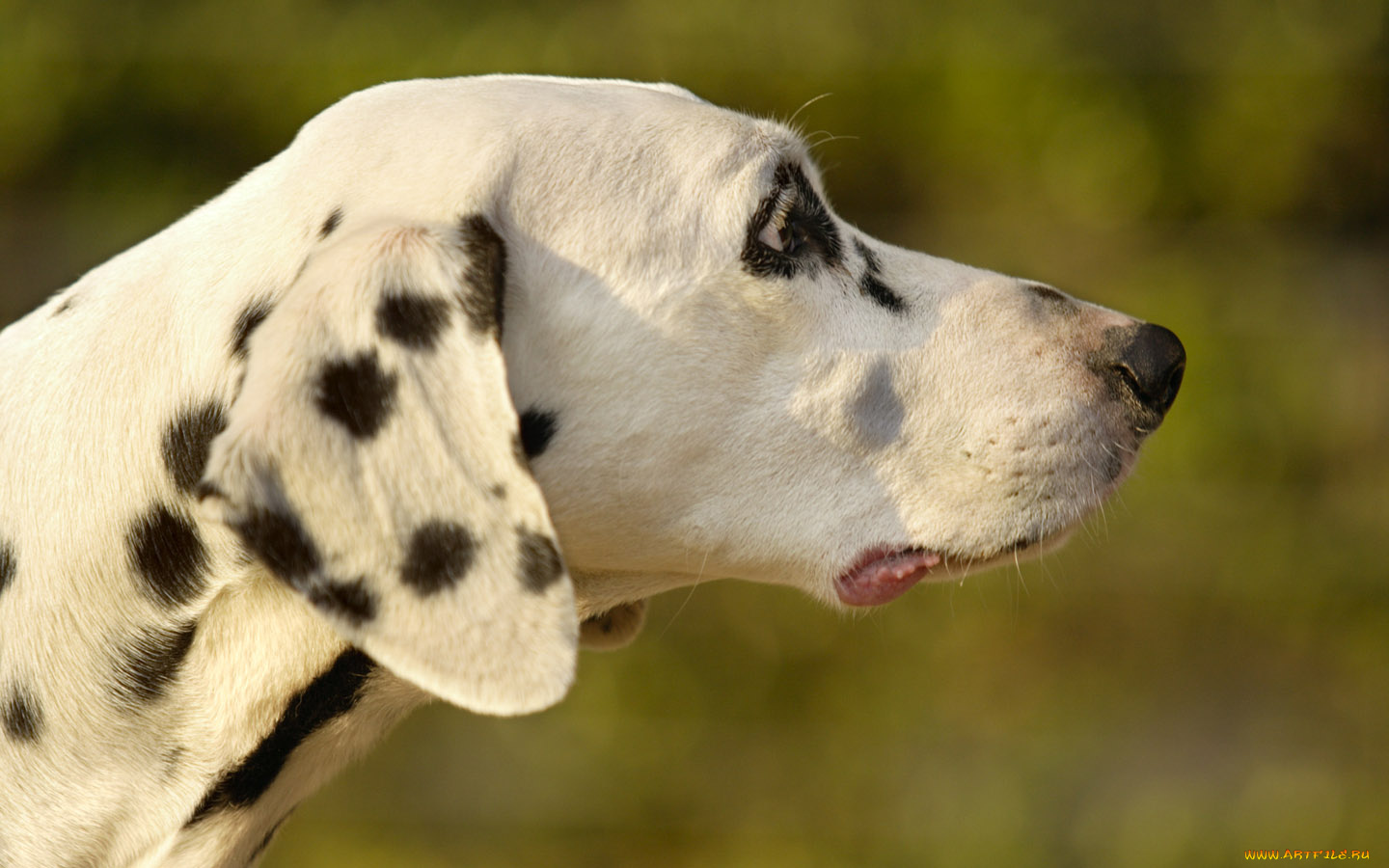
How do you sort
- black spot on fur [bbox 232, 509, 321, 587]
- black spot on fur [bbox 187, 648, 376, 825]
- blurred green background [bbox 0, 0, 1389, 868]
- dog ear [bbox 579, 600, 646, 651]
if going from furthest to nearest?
blurred green background [bbox 0, 0, 1389, 868], dog ear [bbox 579, 600, 646, 651], black spot on fur [bbox 187, 648, 376, 825], black spot on fur [bbox 232, 509, 321, 587]

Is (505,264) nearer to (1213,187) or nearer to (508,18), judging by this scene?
(508,18)

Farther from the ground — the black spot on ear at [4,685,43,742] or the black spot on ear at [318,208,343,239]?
the black spot on ear at [318,208,343,239]

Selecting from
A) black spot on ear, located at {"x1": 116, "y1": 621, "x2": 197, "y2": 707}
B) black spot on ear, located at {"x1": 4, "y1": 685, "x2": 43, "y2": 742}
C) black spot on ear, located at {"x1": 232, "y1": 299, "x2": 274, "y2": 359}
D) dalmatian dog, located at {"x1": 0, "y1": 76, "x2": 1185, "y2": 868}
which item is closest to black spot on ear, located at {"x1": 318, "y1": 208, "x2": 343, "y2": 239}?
dalmatian dog, located at {"x1": 0, "y1": 76, "x2": 1185, "y2": 868}

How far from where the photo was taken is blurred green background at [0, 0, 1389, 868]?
4.64m

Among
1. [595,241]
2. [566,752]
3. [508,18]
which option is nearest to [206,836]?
[595,241]

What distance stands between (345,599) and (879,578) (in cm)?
86

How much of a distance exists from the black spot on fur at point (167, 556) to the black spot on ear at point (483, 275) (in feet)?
1.75

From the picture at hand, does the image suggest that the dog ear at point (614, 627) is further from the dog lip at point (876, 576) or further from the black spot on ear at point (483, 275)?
the black spot on ear at point (483, 275)

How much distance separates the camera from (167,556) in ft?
5.65

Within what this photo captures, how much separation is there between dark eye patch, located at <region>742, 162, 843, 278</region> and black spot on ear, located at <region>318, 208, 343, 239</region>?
60cm

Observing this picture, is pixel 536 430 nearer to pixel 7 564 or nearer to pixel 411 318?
pixel 411 318

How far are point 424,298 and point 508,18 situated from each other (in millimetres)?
3570

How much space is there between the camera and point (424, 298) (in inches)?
60.3

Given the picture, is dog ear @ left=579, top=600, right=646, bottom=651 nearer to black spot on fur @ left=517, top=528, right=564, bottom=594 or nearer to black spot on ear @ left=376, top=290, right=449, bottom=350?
black spot on fur @ left=517, top=528, right=564, bottom=594
